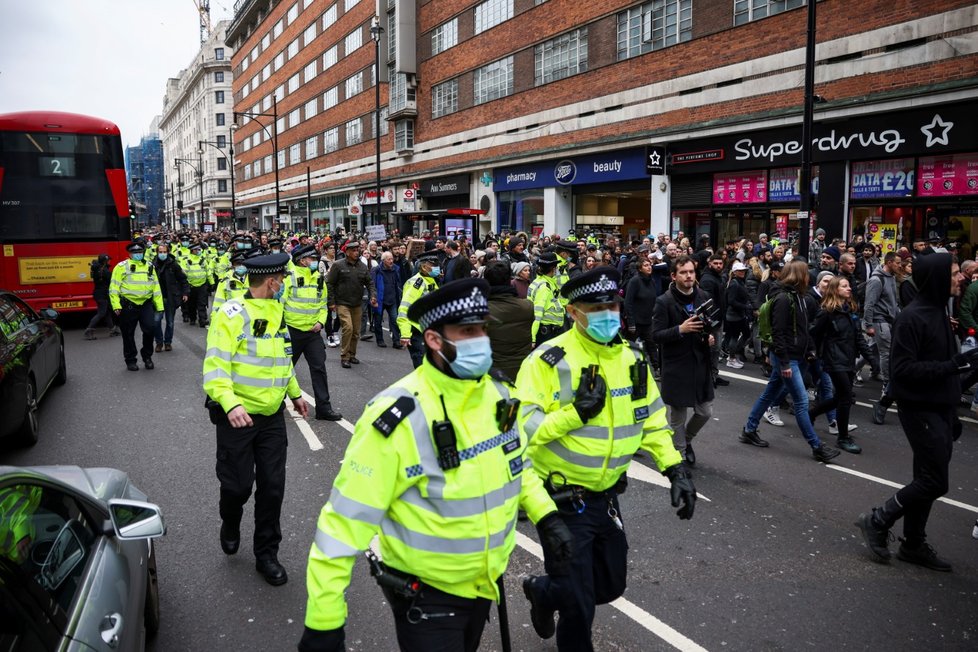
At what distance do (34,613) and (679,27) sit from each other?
79.8 ft

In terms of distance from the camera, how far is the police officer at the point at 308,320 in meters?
8.69

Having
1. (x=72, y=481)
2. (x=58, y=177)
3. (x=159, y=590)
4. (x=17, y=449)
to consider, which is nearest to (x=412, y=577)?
(x=72, y=481)

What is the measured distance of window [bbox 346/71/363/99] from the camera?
158 feet

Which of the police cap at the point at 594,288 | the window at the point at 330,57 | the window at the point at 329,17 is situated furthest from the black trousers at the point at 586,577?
the window at the point at 329,17

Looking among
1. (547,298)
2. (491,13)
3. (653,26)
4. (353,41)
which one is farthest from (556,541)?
(353,41)

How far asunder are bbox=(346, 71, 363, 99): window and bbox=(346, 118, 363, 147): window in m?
1.86

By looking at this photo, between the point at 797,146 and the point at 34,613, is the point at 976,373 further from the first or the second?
the point at 797,146

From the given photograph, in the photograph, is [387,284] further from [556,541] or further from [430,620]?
[430,620]

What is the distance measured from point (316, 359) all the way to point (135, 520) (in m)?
5.76

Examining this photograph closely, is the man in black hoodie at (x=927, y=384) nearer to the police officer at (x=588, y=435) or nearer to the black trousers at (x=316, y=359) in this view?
the police officer at (x=588, y=435)

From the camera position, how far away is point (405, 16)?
131ft

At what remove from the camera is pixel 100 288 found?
619 inches

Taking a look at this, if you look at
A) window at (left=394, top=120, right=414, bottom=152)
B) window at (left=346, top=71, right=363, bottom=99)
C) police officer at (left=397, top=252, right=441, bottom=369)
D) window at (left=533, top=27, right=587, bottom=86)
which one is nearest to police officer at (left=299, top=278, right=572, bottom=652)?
police officer at (left=397, top=252, right=441, bottom=369)

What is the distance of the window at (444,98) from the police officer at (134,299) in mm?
27178
